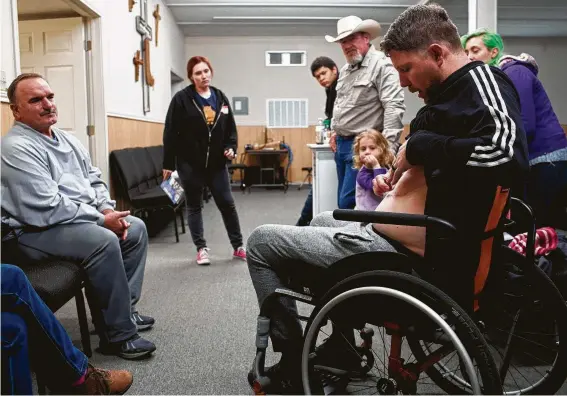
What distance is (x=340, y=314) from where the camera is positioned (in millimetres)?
1374

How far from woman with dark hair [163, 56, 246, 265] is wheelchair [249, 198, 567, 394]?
83.3 inches

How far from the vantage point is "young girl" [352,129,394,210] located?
2.63m

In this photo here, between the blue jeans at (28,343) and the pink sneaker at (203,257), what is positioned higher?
the blue jeans at (28,343)

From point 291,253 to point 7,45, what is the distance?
2.25 metres

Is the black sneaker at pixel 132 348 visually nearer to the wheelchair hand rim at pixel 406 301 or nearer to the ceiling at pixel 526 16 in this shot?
the wheelchair hand rim at pixel 406 301

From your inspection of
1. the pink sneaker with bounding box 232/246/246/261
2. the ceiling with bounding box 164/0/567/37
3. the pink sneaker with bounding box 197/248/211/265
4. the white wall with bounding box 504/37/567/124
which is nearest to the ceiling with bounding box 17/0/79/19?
the pink sneaker with bounding box 197/248/211/265

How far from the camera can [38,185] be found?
2018 millimetres

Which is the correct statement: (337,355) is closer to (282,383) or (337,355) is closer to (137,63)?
(282,383)

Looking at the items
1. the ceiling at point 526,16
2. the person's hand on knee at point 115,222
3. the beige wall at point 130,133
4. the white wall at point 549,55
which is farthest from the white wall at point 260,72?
the person's hand on knee at point 115,222

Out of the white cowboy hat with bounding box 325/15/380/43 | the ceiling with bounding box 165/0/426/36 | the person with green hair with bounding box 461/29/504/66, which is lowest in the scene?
the person with green hair with bounding box 461/29/504/66

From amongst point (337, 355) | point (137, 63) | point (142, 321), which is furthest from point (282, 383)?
point (137, 63)

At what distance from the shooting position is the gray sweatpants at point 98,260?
6.62 feet

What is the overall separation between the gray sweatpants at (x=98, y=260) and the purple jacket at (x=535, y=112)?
1.81 meters

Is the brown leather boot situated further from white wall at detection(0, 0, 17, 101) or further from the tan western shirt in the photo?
the tan western shirt
